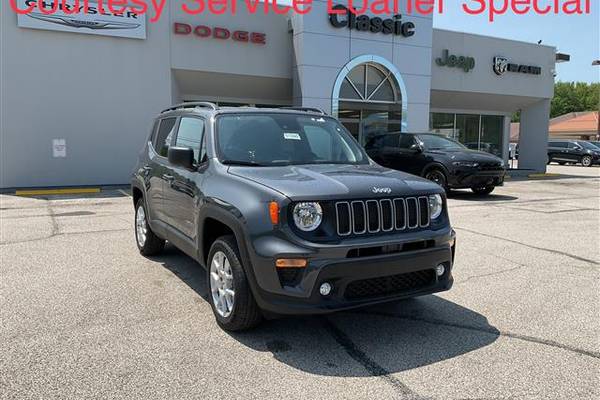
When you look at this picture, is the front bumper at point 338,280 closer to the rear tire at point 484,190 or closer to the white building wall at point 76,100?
the rear tire at point 484,190

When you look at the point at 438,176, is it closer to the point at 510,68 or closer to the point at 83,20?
the point at 83,20

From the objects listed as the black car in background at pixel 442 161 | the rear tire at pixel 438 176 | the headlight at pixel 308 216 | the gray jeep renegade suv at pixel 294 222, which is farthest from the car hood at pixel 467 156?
the headlight at pixel 308 216

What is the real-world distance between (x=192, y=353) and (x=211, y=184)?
1387 mm

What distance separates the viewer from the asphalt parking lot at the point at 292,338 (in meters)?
3.17

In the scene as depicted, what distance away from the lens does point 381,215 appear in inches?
147

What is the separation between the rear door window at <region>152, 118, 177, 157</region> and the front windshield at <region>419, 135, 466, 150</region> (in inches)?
342

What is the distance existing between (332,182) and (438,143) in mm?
10441

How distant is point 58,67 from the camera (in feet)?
47.2

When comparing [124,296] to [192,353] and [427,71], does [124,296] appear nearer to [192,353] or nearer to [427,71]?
[192,353]

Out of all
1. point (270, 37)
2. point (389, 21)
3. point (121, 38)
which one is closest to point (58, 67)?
point (121, 38)

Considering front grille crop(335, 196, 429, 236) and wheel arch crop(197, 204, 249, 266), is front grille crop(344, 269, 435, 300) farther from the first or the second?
wheel arch crop(197, 204, 249, 266)

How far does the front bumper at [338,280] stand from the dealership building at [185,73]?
12979mm

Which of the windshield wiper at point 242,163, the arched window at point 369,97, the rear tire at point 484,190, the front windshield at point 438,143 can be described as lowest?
the rear tire at point 484,190

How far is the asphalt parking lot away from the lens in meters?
3.17
